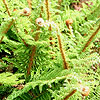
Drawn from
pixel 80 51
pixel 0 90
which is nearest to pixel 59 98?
pixel 80 51

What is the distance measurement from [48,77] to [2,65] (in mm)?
514

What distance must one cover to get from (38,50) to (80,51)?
33cm

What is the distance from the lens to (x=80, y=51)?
4.06 feet

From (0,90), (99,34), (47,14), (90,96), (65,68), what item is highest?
(47,14)

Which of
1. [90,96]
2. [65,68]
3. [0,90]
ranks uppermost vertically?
[65,68]

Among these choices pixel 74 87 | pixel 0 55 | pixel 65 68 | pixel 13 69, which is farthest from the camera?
pixel 0 55

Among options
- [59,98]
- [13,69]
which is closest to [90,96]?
[59,98]

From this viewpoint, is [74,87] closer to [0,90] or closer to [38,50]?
[38,50]

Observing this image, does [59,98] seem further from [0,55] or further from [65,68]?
[0,55]

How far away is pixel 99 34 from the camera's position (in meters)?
1.08

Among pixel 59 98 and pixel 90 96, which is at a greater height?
pixel 59 98

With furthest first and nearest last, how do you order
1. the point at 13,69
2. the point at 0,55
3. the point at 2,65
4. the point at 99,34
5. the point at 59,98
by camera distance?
the point at 0,55, the point at 13,69, the point at 2,65, the point at 99,34, the point at 59,98

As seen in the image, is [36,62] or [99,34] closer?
[99,34]

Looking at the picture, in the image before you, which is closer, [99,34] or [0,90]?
[99,34]
